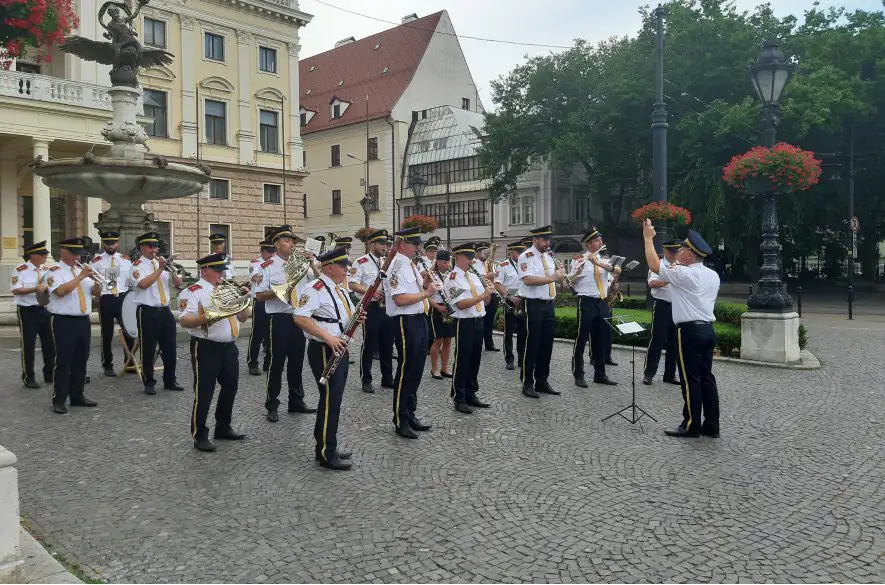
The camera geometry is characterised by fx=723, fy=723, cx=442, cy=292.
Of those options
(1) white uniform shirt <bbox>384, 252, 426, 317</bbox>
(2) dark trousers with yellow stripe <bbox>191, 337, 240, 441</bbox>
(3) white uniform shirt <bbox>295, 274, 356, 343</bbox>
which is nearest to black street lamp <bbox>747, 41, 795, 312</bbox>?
(1) white uniform shirt <bbox>384, 252, 426, 317</bbox>

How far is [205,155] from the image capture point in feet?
130

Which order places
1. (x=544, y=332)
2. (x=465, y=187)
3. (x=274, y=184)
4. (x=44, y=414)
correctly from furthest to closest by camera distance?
(x=465, y=187)
(x=274, y=184)
(x=544, y=332)
(x=44, y=414)

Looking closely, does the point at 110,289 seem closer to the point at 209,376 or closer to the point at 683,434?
the point at 209,376

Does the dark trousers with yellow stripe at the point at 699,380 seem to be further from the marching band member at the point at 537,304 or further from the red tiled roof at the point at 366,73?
the red tiled roof at the point at 366,73

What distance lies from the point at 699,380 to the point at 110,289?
8.22m

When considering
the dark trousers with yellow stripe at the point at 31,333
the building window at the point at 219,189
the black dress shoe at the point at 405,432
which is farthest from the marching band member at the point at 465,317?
the building window at the point at 219,189

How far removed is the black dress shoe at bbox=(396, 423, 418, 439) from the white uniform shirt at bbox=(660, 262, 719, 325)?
310 cm

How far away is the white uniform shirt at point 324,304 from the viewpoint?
6492mm

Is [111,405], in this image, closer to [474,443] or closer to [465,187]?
[474,443]

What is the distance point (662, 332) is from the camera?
10.9 m

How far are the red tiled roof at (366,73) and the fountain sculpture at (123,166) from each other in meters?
43.7

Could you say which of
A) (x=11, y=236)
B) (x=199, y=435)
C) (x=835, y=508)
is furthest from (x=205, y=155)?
(x=835, y=508)

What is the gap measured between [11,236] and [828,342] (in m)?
27.8

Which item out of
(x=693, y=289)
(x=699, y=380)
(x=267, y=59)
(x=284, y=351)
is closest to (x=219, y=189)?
(x=267, y=59)
